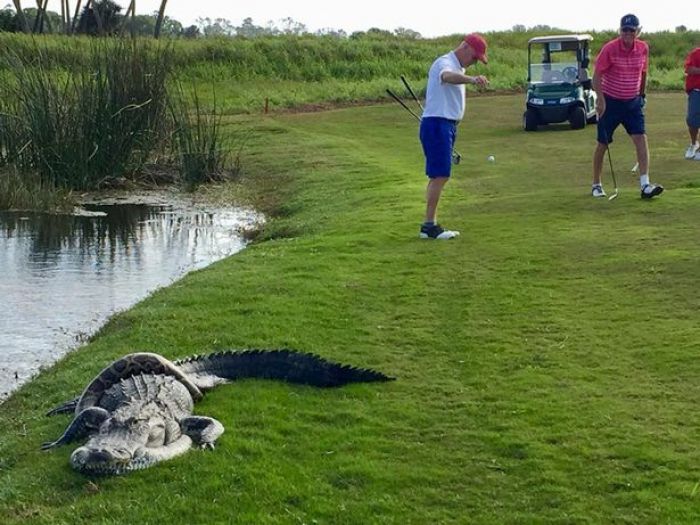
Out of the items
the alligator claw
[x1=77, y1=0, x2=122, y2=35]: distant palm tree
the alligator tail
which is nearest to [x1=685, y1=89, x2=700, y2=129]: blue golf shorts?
the alligator tail

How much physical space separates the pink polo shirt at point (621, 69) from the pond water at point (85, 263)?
162 inches

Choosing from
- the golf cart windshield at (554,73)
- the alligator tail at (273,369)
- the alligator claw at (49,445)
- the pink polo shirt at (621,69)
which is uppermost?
the golf cart windshield at (554,73)

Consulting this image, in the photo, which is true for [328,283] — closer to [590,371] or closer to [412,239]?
[412,239]

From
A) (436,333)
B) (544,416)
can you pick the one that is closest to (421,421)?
(544,416)

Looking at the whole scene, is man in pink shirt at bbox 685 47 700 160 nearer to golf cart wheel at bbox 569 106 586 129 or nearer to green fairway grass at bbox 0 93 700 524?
green fairway grass at bbox 0 93 700 524

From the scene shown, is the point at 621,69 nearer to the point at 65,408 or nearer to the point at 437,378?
the point at 437,378

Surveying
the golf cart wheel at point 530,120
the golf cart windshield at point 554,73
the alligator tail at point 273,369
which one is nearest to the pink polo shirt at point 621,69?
the alligator tail at point 273,369

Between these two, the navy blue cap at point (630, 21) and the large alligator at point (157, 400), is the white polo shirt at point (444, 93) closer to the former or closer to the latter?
the navy blue cap at point (630, 21)

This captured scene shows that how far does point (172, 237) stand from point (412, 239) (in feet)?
12.7

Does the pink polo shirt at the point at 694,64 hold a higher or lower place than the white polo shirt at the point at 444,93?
higher

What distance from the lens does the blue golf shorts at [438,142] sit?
863cm

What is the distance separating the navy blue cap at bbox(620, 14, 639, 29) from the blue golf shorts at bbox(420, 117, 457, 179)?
2.17 metres

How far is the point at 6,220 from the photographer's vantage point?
12695mm

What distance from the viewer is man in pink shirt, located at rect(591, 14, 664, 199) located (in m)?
9.73
